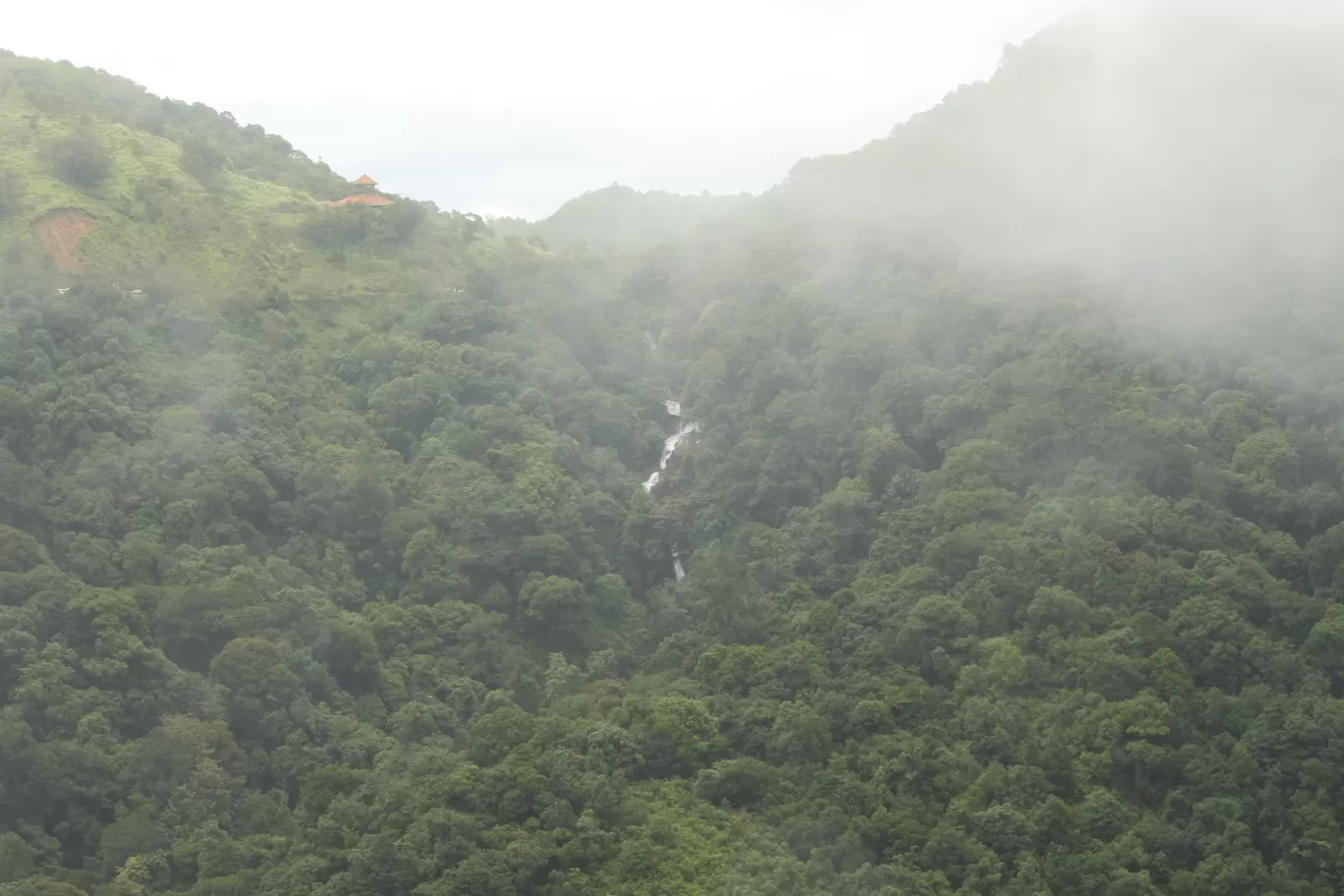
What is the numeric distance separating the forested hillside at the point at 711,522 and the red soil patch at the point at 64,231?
1.17 ft

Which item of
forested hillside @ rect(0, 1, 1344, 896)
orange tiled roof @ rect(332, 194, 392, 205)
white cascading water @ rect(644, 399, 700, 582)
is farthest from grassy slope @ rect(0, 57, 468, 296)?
white cascading water @ rect(644, 399, 700, 582)

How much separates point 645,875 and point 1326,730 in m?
13.1

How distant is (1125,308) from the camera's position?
147 feet

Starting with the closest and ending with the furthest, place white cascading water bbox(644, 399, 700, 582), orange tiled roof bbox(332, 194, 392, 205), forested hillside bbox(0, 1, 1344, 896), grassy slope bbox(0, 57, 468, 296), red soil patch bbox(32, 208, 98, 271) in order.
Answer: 1. forested hillside bbox(0, 1, 1344, 896)
2. red soil patch bbox(32, 208, 98, 271)
3. grassy slope bbox(0, 57, 468, 296)
4. white cascading water bbox(644, 399, 700, 582)
5. orange tiled roof bbox(332, 194, 392, 205)

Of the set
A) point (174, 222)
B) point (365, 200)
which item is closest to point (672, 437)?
point (365, 200)

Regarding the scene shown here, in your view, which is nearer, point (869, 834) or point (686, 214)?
point (869, 834)

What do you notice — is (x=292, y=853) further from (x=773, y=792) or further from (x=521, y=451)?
(x=521, y=451)

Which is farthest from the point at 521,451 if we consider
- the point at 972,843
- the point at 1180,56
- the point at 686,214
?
the point at 686,214

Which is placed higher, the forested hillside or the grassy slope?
the grassy slope

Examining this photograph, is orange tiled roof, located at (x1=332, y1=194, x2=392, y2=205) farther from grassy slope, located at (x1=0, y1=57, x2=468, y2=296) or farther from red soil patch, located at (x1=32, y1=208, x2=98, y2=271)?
red soil patch, located at (x1=32, y1=208, x2=98, y2=271)

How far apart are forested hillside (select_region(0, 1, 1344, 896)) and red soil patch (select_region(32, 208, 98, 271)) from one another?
0.36 meters

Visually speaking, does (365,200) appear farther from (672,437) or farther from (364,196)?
(672,437)

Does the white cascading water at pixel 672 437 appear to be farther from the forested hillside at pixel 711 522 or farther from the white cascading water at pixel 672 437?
the forested hillside at pixel 711 522

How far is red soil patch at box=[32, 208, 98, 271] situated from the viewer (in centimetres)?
4475
